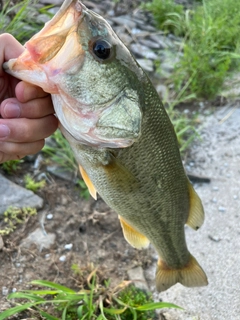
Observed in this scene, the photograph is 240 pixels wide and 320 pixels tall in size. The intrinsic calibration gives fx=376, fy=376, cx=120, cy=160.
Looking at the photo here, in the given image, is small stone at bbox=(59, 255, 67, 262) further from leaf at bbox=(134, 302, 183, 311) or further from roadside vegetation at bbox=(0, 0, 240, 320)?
leaf at bbox=(134, 302, 183, 311)

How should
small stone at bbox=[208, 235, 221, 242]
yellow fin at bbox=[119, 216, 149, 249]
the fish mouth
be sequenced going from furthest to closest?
small stone at bbox=[208, 235, 221, 242]
yellow fin at bbox=[119, 216, 149, 249]
the fish mouth

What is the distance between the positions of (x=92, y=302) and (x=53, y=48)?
150 centimetres

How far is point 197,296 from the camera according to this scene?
2379 millimetres

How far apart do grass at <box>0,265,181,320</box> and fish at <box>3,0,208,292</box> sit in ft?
1.75

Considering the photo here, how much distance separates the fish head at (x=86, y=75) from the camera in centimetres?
115

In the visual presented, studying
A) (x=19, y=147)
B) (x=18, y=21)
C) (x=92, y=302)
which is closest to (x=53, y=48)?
(x=19, y=147)

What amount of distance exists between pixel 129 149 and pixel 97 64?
0.35 m

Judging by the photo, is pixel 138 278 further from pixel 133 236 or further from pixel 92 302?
pixel 133 236

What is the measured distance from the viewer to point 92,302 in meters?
2.12

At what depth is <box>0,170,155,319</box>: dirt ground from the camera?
7.50 feet

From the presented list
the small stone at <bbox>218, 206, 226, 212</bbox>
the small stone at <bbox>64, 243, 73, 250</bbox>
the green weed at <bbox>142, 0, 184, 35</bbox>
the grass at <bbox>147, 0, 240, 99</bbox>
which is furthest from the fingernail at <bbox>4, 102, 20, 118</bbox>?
the green weed at <bbox>142, 0, 184, 35</bbox>

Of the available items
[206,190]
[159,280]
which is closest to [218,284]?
[159,280]

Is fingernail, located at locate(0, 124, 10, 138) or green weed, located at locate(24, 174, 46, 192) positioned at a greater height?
fingernail, located at locate(0, 124, 10, 138)

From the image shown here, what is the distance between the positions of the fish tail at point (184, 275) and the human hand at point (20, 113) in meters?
1.06
